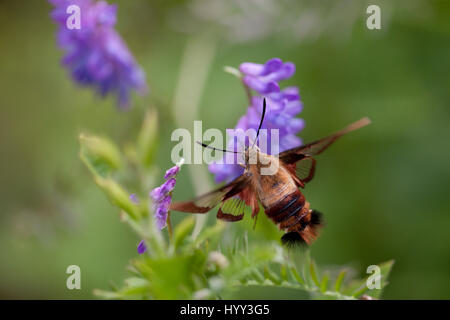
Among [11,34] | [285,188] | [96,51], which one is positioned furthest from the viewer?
[11,34]

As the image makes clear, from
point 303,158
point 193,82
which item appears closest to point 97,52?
point 193,82

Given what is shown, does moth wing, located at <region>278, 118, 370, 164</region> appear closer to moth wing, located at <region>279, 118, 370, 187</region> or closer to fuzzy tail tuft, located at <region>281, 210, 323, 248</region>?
moth wing, located at <region>279, 118, 370, 187</region>

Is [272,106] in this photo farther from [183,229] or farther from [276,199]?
[183,229]

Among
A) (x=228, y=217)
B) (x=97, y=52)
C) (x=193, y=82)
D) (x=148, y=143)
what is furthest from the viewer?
(x=193, y=82)

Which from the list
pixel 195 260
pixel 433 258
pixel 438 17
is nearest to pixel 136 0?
pixel 438 17

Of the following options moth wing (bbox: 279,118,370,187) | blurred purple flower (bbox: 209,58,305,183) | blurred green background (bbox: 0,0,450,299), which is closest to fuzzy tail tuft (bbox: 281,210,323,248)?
moth wing (bbox: 279,118,370,187)

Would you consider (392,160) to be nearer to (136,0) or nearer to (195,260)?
(136,0)

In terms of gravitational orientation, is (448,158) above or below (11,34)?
below
